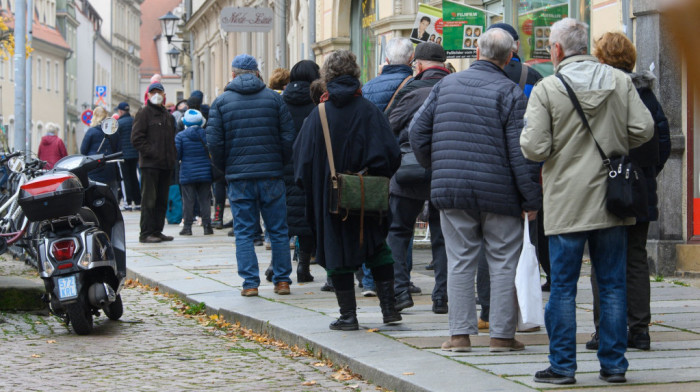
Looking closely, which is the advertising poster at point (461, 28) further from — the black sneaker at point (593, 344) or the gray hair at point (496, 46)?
the black sneaker at point (593, 344)

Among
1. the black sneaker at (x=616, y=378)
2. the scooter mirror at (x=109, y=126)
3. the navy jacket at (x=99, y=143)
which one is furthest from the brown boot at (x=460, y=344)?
the scooter mirror at (x=109, y=126)

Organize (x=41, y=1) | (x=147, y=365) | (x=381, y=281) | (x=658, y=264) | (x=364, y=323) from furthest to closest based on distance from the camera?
(x=41, y=1)
(x=658, y=264)
(x=364, y=323)
(x=381, y=281)
(x=147, y=365)

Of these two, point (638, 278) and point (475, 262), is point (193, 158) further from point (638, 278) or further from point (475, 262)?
point (638, 278)

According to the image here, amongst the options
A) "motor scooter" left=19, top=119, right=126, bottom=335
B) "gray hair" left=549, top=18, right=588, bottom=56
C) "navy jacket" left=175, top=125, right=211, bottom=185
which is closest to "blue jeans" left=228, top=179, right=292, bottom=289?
"motor scooter" left=19, top=119, right=126, bottom=335

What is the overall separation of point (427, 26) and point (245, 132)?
558 centimetres

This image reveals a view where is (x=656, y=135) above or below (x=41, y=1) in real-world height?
below

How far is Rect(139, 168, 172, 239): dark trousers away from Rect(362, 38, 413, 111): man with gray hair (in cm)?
692

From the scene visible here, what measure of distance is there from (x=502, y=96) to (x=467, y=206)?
1.93ft

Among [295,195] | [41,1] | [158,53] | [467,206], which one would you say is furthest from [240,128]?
[158,53]

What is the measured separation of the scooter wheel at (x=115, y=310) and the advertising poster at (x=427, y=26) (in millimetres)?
6748

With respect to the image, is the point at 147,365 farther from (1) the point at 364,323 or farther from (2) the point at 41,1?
(2) the point at 41,1

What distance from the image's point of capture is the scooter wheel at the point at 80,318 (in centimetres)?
706

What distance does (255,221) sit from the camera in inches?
344

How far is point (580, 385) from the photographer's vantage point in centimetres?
469
